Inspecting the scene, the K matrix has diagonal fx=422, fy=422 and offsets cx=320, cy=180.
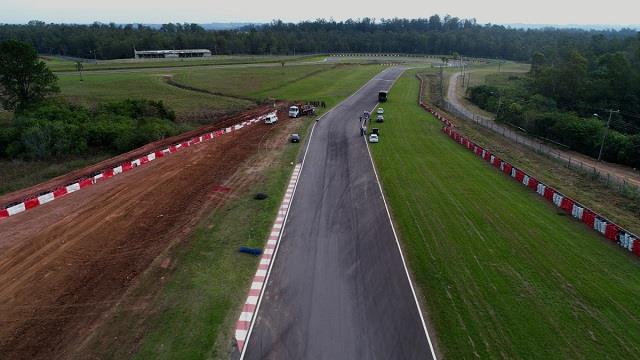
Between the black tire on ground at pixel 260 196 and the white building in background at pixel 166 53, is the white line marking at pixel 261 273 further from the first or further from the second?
the white building in background at pixel 166 53

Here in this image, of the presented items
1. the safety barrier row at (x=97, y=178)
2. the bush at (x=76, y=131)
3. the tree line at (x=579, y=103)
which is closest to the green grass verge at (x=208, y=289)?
the safety barrier row at (x=97, y=178)

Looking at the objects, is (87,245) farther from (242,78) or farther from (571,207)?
(242,78)

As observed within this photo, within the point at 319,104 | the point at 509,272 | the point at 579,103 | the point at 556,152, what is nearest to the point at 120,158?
the point at 509,272

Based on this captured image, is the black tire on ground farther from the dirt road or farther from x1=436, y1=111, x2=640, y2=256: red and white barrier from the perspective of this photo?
the dirt road

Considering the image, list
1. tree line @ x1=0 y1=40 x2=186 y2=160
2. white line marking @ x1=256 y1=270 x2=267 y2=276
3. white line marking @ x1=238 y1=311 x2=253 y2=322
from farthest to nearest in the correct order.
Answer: tree line @ x1=0 y1=40 x2=186 y2=160, white line marking @ x1=256 y1=270 x2=267 y2=276, white line marking @ x1=238 y1=311 x2=253 y2=322

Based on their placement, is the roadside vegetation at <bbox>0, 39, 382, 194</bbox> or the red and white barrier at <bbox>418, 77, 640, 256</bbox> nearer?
→ the red and white barrier at <bbox>418, 77, 640, 256</bbox>

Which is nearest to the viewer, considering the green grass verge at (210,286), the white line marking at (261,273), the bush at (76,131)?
the green grass verge at (210,286)

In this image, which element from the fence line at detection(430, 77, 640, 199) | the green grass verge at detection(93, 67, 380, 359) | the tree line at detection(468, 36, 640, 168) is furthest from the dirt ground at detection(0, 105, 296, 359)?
the tree line at detection(468, 36, 640, 168)
